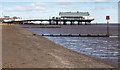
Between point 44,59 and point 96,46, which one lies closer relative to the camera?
point 44,59

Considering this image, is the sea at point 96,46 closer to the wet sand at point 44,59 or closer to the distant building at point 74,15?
the wet sand at point 44,59

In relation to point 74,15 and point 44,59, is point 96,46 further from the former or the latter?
point 74,15

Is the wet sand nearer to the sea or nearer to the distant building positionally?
the sea

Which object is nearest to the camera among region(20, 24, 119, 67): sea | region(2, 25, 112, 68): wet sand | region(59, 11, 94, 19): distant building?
region(2, 25, 112, 68): wet sand

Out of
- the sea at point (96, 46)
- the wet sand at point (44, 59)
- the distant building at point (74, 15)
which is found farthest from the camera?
the distant building at point (74, 15)

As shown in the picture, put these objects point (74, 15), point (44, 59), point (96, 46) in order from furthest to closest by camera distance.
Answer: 1. point (74, 15)
2. point (96, 46)
3. point (44, 59)

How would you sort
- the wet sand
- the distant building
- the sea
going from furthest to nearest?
the distant building → the sea → the wet sand

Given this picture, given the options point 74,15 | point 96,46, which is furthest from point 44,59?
point 74,15

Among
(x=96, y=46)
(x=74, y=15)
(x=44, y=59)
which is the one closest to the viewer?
(x=44, y=59)

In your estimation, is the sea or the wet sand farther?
the sea

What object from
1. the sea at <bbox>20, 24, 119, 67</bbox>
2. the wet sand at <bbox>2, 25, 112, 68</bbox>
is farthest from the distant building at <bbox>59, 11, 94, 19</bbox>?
the wet sand at <bbox>2, 25, 112, 68</bbox>

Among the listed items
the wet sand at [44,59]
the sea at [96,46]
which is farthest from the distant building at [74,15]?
the wet sand at [44,59]

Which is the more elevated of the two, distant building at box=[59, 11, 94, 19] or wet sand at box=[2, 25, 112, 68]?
distant building at box=[59, 11, 94, 19]

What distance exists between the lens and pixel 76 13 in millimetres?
194000
